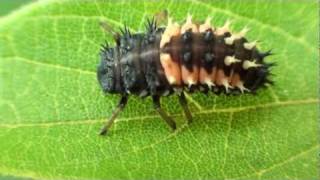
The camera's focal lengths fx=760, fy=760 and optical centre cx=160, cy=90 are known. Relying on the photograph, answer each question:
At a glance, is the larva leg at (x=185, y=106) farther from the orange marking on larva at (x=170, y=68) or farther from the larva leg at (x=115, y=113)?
the larva leg at (x=115, y=113)

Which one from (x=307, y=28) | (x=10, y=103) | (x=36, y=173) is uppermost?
(x=307, y=28)

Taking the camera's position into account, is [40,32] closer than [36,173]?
No

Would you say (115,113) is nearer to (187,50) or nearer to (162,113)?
(162,113)

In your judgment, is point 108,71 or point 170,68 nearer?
point 170,68

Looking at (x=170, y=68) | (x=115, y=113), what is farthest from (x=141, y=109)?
(x=170, y=68)

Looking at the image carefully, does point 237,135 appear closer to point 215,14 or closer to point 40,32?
point 215,14

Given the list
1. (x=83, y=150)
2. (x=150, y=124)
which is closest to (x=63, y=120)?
(x=83, y=150)
